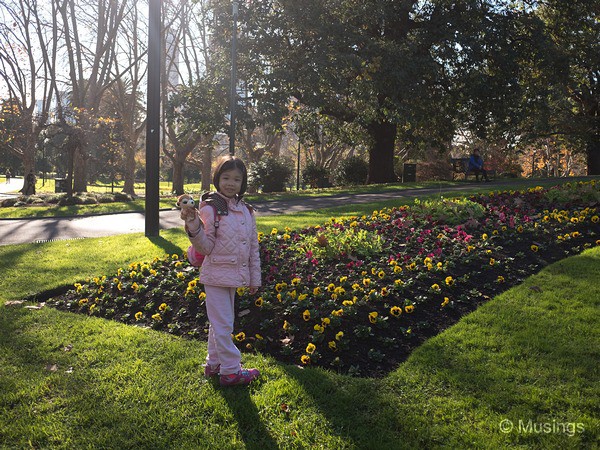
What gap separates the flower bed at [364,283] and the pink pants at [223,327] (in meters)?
0.56

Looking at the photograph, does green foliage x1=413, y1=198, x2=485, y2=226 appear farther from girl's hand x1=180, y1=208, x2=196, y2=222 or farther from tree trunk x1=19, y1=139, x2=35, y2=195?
Result: tree trunk x1=19, y1=139, x2=35, y2=195

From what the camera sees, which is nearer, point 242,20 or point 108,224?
point 108,224

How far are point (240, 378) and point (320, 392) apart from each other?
58 centimetres

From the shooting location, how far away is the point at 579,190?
8.10m

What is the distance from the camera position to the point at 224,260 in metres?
3.29

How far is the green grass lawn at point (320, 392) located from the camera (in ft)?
8.66

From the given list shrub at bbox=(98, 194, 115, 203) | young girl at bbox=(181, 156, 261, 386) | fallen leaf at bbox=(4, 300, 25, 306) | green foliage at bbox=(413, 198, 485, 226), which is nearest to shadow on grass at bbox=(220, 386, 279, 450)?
young girl at bbox=(181, 156, 261, 386)

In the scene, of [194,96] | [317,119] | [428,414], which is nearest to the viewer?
[428,414]

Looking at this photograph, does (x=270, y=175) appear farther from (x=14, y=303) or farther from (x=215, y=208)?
(x=215, y=208)

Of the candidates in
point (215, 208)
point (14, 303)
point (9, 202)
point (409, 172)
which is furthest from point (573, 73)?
point (9, 202)

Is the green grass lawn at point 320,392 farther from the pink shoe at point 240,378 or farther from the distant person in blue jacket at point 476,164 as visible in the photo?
the distant person in blue jacket at point 476,164

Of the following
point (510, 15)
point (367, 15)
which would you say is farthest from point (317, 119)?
point (510, 15)

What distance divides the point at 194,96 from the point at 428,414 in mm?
17262

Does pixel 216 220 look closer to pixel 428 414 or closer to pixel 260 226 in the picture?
pixel 428 414
